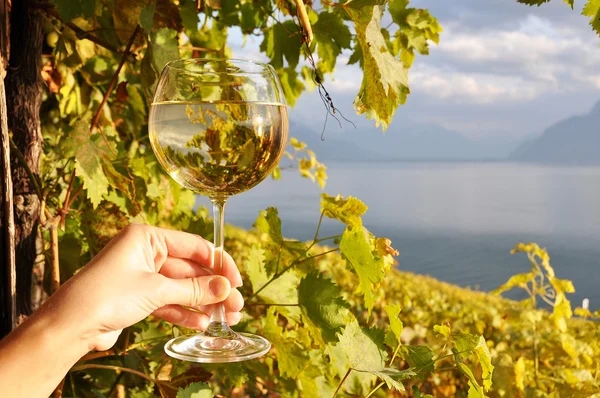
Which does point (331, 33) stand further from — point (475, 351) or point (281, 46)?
point (475, 351)

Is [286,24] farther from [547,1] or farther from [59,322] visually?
[59,322]

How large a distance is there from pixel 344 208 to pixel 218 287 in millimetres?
434

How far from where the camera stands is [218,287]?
1.27 meters

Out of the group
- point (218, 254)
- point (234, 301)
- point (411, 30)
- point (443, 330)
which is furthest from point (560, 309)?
point (218, 254)

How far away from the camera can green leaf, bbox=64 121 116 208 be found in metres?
1.74

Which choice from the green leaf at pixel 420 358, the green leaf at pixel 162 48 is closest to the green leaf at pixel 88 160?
the green leaf at pixel 162 48

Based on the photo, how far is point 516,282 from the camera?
2.77 metres

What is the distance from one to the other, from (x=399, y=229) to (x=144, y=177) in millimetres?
31295

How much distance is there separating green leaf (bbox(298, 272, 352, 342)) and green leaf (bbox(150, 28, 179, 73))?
0.65 m

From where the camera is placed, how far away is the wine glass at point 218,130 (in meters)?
1.22

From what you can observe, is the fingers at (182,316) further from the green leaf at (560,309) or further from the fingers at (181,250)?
the green leaf at (560,309)

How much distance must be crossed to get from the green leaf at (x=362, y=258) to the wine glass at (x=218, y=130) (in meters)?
0.27

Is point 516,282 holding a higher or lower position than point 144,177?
lower

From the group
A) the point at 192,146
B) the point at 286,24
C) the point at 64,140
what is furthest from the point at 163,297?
the point at 286,24
